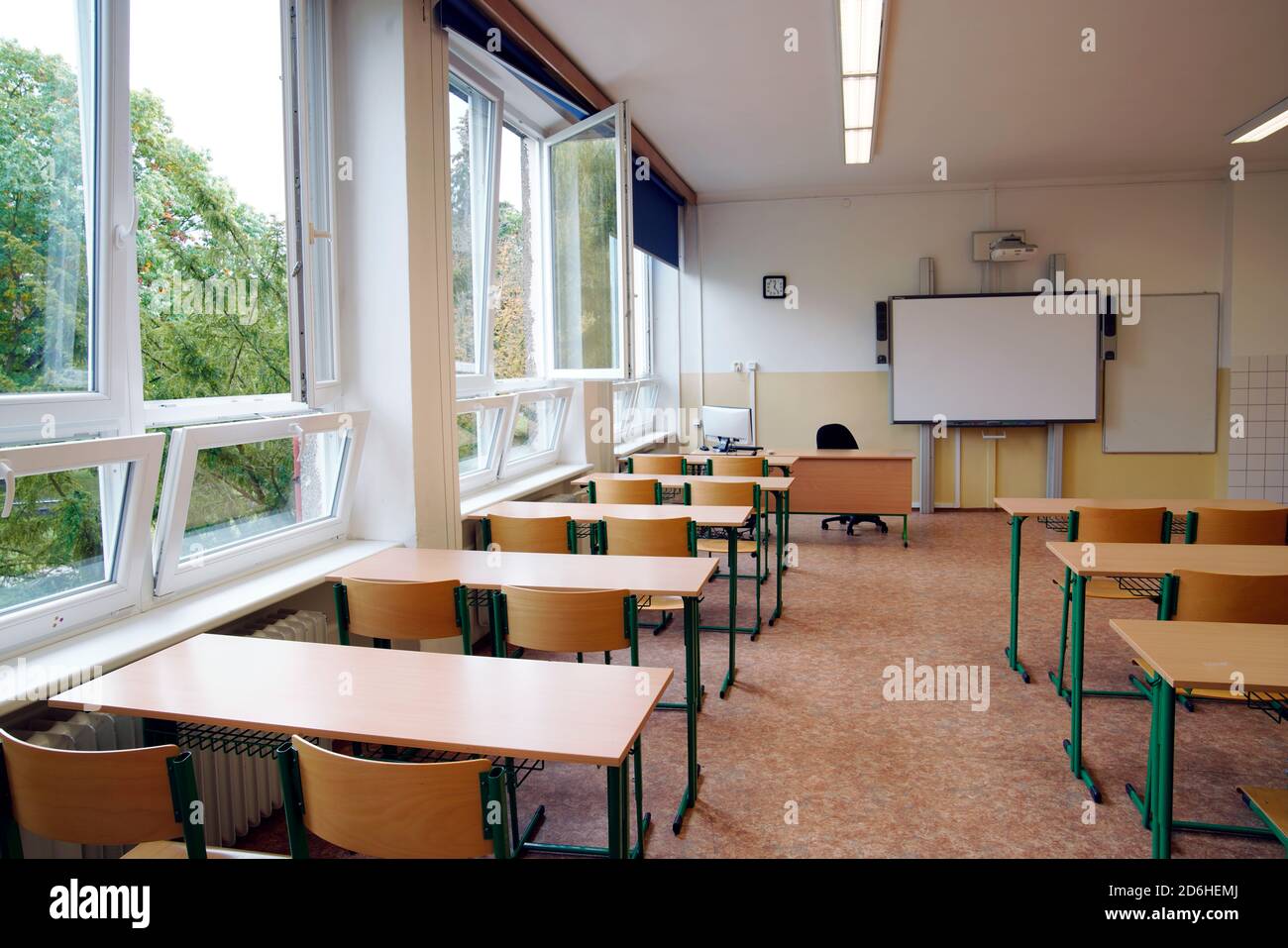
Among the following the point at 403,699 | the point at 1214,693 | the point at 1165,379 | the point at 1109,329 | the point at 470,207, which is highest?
the point at 470,207

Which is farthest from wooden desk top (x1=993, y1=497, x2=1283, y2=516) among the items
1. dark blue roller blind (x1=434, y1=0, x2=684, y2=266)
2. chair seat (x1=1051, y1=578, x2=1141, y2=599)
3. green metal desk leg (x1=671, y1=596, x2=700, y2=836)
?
dark blue roller blind (x1=434, y1=0, x2=684, y2=266)

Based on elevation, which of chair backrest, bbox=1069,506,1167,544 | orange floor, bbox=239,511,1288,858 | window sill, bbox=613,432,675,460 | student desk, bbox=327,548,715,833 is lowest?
orange floor, bbox=239,511,1288,858

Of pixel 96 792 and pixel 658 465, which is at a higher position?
pixel 658 465

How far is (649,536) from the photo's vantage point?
3900mm

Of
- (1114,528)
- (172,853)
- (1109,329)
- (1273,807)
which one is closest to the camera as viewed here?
(172,853)

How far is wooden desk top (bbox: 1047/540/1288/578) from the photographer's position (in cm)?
314

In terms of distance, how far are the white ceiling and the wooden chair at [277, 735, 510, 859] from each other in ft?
13.3

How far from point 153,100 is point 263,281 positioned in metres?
0.71

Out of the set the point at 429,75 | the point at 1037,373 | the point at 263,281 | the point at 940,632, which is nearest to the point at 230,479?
the point at 263,281

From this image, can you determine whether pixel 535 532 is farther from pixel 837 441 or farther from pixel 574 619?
pixel 837 441

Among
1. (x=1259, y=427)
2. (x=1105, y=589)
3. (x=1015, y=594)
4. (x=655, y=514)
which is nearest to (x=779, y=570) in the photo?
(x=655, y=514)

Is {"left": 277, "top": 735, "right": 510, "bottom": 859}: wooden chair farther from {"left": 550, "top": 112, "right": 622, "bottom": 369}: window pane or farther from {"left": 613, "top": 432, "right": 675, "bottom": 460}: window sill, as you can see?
{"left": 613, "top": 432, "right": 675, "bottom": 460}: window sill

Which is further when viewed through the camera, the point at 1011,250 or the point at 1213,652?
the point at 1011,250

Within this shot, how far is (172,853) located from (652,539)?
7.57 ft
